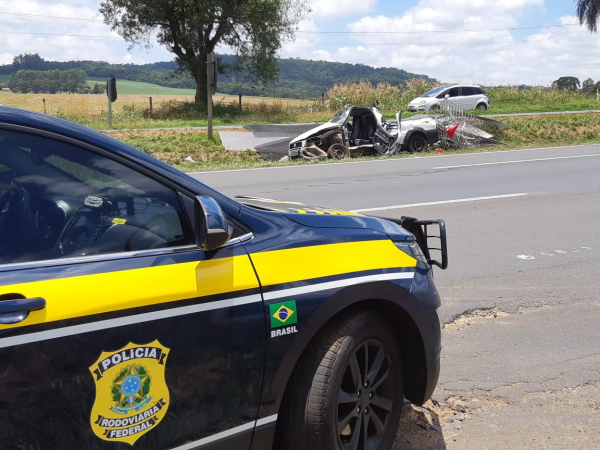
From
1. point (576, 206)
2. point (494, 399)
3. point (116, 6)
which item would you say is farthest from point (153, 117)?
point (494, 399)

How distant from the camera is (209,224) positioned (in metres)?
2.45

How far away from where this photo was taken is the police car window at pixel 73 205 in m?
2.24

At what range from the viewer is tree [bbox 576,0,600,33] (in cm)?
4952

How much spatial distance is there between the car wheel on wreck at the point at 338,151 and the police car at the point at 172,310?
14196 millimetres

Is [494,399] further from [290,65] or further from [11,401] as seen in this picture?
[290,65]

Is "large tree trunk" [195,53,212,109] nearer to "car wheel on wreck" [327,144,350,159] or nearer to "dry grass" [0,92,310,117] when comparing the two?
"dry grass" [0,92,310,117]

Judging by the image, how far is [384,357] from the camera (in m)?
3.16

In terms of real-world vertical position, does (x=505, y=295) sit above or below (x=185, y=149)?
below

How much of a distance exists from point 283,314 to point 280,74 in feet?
117

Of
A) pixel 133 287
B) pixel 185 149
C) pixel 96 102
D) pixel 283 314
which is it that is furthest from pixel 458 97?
pixel 133 287

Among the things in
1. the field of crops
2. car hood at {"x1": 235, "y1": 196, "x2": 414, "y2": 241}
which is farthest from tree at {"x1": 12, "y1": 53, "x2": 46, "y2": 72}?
car hood at {"x1": 235, "y1": 196, "x2": 414, "y2": 241}

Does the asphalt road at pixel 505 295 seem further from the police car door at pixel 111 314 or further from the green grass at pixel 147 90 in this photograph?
the green grass at pixel 147 90

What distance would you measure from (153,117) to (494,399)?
2880 centimetres

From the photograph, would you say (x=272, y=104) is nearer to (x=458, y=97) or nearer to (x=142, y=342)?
(x=458, y=97)
